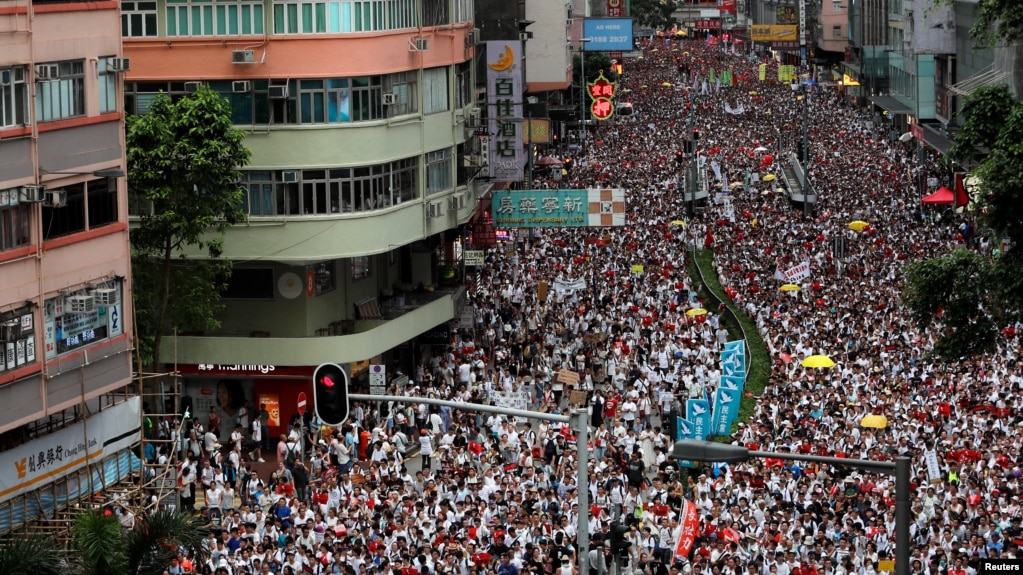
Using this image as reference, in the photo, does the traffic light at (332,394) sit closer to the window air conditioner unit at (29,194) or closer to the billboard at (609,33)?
the window air conditioner unit at (29,194)

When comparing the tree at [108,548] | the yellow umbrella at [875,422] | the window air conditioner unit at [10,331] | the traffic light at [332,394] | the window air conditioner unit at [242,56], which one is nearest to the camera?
the traffic light at [332,394]

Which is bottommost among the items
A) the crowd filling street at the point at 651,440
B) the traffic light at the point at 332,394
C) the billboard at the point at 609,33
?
the crowd filling street at the point at 651,440

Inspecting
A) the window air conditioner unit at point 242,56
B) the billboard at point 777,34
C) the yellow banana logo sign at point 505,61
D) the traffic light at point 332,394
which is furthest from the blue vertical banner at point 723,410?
the billboard at point 777,34

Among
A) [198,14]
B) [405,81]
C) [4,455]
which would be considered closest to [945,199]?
[405,81]

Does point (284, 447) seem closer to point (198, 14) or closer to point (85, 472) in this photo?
point (85, 472)

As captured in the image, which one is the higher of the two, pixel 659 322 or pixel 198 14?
pixel 198 14

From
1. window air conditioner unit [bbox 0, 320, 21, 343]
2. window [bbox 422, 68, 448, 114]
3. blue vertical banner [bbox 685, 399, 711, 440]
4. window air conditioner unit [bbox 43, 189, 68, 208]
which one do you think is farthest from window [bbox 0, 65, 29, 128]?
window [bbox 422, 68, 448, 114]
